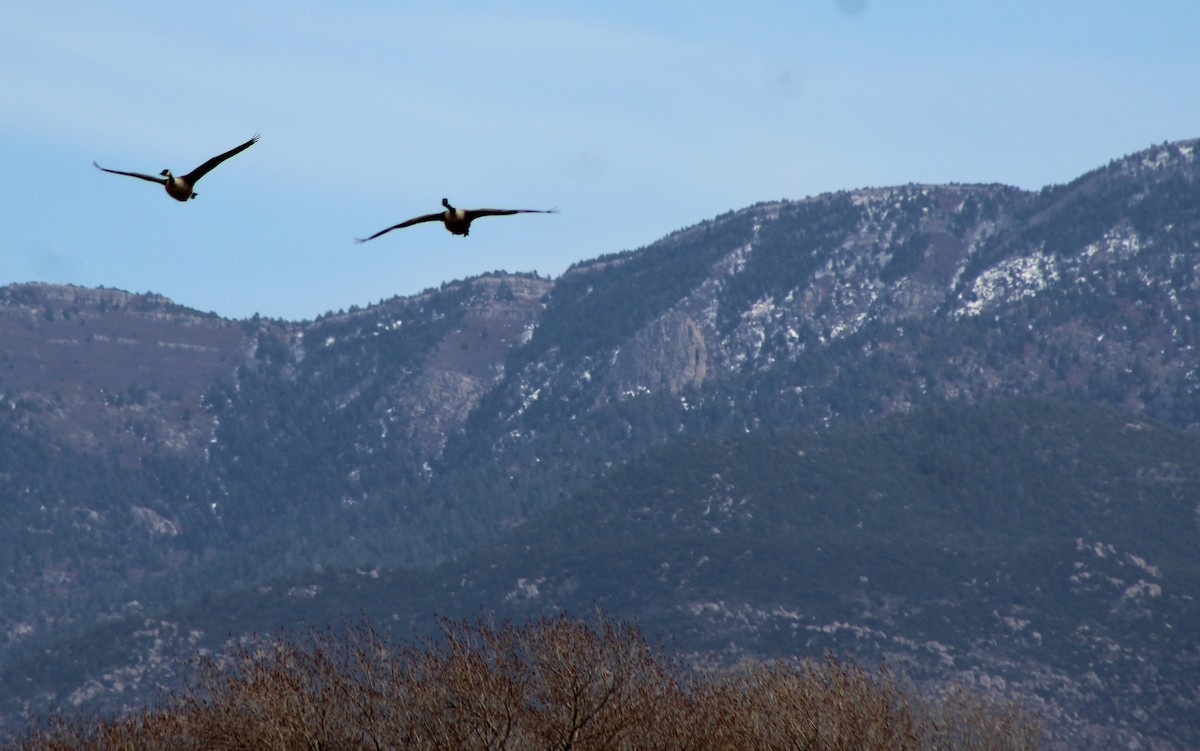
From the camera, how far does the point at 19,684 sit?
192 metres

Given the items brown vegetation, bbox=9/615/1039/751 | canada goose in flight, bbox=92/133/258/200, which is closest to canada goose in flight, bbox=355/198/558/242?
canada goose in flight, bbox=92/133/258/200

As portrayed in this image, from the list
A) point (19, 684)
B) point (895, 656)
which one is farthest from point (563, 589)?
point (19, 684)

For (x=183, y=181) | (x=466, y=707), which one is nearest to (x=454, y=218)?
(x=183, y=181)

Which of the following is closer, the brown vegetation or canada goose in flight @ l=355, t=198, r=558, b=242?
canada goose in flight @ l=355, t=198, r=558, b=242

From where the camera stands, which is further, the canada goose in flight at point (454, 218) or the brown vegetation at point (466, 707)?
the brown vegetation at point (466, 707)

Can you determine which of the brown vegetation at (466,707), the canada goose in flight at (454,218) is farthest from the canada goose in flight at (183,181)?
the brown vegetation at (466,707)

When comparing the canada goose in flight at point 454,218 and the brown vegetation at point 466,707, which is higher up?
the canada goose in flight at point 454,218

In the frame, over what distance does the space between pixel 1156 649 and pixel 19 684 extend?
118245mm

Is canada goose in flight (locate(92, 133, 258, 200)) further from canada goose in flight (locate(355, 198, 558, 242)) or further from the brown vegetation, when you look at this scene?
the brown vegetation

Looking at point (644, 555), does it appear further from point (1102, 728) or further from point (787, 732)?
point (787, 732)

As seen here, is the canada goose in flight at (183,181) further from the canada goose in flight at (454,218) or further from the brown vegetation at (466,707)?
the brown vegetation at (466,707)

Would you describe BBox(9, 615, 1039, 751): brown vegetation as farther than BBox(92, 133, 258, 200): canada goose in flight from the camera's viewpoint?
Yes

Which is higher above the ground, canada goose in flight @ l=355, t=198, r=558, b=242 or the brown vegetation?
canada goose in flight @ l=355, t=198, r=558, b=242

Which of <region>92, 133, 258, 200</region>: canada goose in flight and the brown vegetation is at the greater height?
<region>92, 133, 258, 200</region>: canada goose in flight
